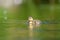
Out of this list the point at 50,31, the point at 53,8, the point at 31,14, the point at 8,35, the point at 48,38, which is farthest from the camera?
the point at 53,8

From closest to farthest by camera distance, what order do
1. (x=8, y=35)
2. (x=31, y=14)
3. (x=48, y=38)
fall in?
(x=48, y=38), (x=8, y=35), (x=31, y=14)

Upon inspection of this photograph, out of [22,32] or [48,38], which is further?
[22,32]

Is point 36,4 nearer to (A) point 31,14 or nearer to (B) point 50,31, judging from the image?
(A) point 31,14

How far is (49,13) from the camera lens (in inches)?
198

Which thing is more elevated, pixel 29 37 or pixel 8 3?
pixel 8 3

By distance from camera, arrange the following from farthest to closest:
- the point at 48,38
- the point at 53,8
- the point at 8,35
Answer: the point at 53,8, the point at 8,35, the point at 48,38

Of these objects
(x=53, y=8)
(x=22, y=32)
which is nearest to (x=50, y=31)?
(x=22, y=32)

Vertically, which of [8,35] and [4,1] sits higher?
[4,1]

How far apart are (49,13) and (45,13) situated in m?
0.09

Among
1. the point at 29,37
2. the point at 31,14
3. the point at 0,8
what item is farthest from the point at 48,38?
the point at 0,8

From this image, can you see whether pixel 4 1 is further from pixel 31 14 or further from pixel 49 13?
pixel 49 13

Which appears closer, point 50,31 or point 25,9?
point 50,31

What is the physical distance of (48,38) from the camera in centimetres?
261

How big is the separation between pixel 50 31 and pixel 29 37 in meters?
0.49
